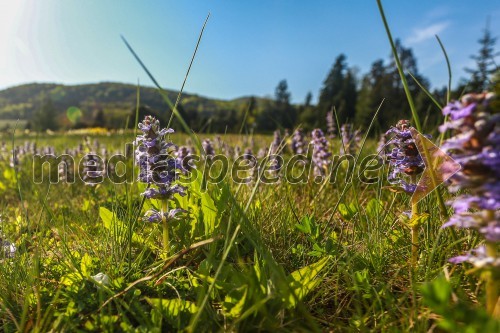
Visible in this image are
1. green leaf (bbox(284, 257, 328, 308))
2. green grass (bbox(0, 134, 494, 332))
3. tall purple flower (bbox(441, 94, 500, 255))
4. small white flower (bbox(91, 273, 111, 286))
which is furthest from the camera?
small white flower (bbox(91, 273, 111, 286))

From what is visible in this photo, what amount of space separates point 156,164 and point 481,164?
2014 millimetres

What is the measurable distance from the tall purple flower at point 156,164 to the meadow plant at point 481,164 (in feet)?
6.11

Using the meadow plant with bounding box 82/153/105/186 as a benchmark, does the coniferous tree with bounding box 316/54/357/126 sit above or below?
above

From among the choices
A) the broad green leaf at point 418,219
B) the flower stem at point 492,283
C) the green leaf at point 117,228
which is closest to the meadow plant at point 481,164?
the flower stem at point 492,283

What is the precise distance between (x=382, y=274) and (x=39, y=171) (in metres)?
8.54

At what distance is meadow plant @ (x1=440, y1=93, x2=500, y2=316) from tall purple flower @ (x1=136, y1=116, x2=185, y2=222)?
1.86 m

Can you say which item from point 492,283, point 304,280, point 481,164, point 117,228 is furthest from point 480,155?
point 117,228

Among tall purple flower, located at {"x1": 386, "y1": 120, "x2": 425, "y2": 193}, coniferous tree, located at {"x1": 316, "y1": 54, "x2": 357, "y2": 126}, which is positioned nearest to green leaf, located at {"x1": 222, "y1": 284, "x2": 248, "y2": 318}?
tall purple flower, located at {"x1": 386, "y1": 120, "x2": 425, "y2": 193}

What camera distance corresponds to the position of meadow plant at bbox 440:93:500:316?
3.85 ft

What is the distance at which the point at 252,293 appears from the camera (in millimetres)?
1643

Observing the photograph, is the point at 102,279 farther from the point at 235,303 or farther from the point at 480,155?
the point at 480,155

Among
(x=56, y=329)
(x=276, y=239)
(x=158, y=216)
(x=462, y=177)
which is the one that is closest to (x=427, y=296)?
(x=462, y=177)

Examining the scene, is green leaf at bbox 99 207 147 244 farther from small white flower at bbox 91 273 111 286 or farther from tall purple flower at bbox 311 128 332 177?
tall purple flower at bbox 311 128 332 177

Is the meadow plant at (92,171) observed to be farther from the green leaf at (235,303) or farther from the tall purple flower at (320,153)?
the green leaf at (235,303)
